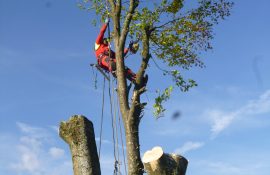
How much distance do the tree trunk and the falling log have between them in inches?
73.7

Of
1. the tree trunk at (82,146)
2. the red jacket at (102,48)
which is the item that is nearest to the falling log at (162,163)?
the tree trunk at (82,146)

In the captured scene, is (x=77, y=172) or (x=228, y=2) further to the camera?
(x=228, y=2)

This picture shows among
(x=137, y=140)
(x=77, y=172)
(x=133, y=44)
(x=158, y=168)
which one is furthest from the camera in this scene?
(x=133, y=44)

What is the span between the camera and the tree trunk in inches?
268

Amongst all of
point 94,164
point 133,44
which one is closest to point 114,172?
point 94,164

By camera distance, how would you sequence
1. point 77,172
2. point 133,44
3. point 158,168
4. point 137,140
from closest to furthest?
point 77,172 < point 158,168 < point 137,140 < point 133,44

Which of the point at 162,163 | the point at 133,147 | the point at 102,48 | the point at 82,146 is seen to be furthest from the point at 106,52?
the point at 82,146

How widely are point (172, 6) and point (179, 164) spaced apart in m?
4.66

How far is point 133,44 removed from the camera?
1089cm

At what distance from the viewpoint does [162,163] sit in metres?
8.52

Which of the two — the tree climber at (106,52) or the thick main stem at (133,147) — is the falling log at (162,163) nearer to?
the thick main stem at (133,147)

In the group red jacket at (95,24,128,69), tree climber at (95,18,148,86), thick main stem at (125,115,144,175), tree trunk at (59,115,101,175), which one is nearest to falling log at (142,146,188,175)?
thick main stem at (125,115,144,175)

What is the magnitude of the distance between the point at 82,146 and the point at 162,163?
2238 millimetres

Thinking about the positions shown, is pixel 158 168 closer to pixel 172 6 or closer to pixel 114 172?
pixel 114 172
